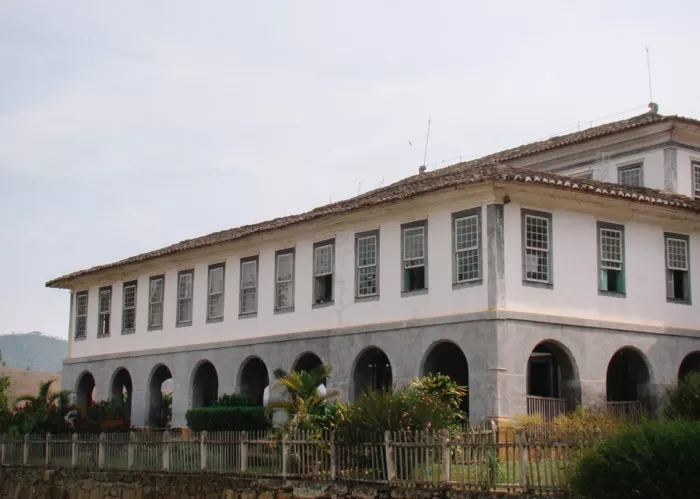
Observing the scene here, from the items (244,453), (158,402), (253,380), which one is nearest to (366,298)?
(244,453)

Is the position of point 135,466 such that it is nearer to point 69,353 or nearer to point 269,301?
point 269,301

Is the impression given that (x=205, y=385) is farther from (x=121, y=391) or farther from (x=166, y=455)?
(x=166, y=455)

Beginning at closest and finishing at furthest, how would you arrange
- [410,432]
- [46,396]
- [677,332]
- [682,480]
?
[682,480] → [410,432] → [677,332] → [46,396]

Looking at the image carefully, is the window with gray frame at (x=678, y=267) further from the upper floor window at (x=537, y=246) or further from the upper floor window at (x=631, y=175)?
the upper floor window at (x=537, y=246)

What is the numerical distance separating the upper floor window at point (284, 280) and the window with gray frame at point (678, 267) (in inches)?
397

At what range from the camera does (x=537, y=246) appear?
26062 mm

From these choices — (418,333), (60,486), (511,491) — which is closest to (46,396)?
(60,486)

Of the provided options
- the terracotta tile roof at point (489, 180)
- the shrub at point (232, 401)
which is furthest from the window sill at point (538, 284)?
the shrub at point (232, 401)

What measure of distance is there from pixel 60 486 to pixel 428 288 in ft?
36.4

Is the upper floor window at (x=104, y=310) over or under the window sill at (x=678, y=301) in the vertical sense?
over

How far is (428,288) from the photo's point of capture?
27094mm

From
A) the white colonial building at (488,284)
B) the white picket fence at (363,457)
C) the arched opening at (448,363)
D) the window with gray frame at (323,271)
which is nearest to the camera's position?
the white picket fence at (363,457)

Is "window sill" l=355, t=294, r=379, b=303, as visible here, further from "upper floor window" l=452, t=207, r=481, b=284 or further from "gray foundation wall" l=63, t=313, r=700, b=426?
"upper floor window" l=452, t=207, r=481, b=284

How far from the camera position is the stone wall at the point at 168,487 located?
67.4 ft
